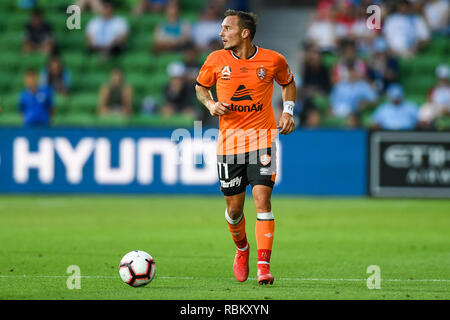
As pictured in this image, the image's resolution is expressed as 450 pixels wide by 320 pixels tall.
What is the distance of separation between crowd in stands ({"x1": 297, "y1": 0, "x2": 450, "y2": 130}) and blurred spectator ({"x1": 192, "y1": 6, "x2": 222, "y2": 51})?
2052 mm

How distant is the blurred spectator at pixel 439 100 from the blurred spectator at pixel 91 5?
7.79 m

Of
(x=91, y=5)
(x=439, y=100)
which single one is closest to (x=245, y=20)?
(x=439, y=100)

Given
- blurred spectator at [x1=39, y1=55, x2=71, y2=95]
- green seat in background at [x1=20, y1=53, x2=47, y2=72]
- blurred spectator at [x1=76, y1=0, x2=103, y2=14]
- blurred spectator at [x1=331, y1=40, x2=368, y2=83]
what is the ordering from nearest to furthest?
blurred spectator at [x1=331, y1=40, x2=368, y2=83] → blurred spectator at [x1=39, y1=55, x2=71, y2=95] → green seat in background at [x1=20, y1=53, x2=47, y2=72] → blurred spectator at [x1=76, y1=0, x2=103, y2=14]

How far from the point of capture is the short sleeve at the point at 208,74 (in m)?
8.59

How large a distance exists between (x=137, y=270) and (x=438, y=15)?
1601 cm

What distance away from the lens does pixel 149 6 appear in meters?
23.1

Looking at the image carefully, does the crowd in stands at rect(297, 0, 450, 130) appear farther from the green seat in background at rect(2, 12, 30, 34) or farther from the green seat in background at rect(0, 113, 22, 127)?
the green seat in background at rect(2, 12, 30, 34)

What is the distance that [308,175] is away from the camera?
18.3m

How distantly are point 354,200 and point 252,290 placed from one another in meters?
10.5

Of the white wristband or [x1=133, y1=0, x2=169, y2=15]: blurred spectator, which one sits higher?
[x1=133, y1=0, x2=169, y2=15]: blurred spectator

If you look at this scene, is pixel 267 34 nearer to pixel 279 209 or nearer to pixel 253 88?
pixel 279 209

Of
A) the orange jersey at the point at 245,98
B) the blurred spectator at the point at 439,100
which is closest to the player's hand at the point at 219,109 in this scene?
the orange jersey at the point at 245,98

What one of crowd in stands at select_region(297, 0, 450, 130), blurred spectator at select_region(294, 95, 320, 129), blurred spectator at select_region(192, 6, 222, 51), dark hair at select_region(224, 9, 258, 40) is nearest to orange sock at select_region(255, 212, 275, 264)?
dark hair at select_region(224, 9, 258, 40)

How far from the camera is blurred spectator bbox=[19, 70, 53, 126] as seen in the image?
18.9 m
